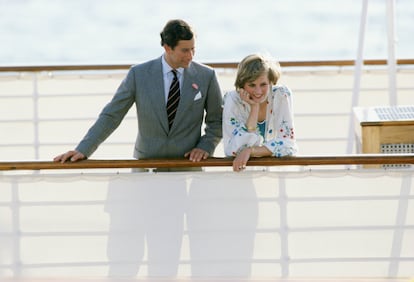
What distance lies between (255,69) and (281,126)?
0.24 metres

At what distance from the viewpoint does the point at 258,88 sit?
14.0ft

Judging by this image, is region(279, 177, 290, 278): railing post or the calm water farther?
the calm water

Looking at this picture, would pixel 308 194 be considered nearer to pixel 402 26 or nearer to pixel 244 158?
pixel 244 158

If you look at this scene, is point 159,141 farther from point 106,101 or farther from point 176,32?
point 106,101

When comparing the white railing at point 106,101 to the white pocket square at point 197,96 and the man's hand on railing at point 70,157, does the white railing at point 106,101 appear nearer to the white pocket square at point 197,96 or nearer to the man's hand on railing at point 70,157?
the white pocket square at point 197,96

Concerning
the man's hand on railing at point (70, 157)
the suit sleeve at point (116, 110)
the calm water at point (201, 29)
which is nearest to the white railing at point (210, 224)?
the man's hand on railing at point (70, 157)

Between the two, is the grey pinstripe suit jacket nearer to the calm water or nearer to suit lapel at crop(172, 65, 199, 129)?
suit lapel at crop(172, 65, 199, 129)

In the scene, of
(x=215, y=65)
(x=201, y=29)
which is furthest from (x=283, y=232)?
(x=201, y=29)

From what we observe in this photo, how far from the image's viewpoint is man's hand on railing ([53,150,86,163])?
4.26 metres

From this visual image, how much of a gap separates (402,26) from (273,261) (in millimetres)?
26873

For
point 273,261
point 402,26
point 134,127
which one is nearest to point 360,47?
point 134,127

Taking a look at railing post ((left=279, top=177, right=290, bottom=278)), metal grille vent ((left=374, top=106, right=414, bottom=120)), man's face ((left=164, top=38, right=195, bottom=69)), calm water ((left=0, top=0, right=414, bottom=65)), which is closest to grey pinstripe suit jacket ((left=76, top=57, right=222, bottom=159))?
man's face ((left=164, top=38, right=195, bottom=69))

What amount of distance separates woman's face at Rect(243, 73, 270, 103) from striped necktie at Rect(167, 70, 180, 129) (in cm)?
35

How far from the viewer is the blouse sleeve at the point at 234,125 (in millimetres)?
4266
